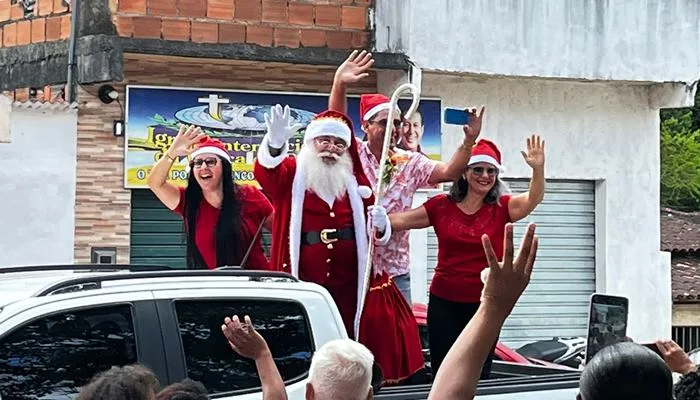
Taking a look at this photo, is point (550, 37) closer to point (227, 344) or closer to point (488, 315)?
point (227, 344)

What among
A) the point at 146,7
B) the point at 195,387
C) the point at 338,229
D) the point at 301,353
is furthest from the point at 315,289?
the point at 146,7

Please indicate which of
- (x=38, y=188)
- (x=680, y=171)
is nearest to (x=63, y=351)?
(x=38, y=188)

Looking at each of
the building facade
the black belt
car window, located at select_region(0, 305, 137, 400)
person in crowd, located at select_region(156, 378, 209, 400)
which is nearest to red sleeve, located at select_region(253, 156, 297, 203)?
the black belt

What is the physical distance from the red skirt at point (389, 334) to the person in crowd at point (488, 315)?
10.2 ft

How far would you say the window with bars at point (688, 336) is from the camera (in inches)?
747

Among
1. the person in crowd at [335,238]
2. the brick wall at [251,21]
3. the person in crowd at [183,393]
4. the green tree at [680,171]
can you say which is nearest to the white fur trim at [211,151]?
the person in crowd at [335,238]

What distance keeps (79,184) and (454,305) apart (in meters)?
6.79

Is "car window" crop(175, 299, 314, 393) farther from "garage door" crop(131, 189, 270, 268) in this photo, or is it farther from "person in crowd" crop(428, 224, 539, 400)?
"garage door" crop(131, 189, 270, 268)

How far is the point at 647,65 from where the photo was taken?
14727 mm

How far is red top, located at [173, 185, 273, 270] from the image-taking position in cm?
698

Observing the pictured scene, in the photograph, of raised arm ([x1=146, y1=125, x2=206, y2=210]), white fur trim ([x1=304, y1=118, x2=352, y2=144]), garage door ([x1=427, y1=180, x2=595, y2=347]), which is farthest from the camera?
garage door ([x1=427, y1=180, x2=595, y2=347])

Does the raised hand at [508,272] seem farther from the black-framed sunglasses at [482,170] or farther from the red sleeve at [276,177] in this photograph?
the black-framed sunglasses at [482,170]

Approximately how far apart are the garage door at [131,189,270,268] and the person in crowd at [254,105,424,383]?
653cm

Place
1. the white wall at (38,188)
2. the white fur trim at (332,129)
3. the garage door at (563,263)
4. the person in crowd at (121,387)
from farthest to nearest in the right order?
the garage door at (563,263), the white wall at (38,188), the white fur trim at (332,129), the person in crowd at (121,387)
